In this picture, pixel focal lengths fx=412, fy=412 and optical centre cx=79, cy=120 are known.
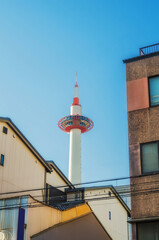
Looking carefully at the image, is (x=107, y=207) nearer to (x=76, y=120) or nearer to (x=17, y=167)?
(x=17, y=167)

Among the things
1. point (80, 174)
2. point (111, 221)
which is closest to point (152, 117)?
point (111, 221)

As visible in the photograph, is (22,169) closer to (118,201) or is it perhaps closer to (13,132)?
(13,132)

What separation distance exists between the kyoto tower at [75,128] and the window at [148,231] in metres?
51.7

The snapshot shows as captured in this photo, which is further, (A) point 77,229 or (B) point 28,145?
(B) point 28,145

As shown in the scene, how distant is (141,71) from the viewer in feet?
71.8

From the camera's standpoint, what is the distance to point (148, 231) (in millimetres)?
18656

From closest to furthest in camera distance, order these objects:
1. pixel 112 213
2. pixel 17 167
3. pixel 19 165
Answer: pixel 17 167, pixel 19 165, pixel 112 213

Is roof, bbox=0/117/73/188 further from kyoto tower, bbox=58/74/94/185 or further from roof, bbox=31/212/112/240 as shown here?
kyoto tower, bbox=58/74/94/185

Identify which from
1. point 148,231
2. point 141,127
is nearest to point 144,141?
point 141,127

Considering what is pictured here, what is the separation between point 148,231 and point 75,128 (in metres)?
59.3

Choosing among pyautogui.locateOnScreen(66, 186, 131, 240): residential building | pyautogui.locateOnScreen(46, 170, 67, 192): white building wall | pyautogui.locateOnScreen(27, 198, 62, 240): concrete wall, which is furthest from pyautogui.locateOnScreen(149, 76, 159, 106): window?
pyautogui.locateOnScreen(66, 186, 131, 240): residential building

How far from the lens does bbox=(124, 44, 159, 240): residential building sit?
1883cm

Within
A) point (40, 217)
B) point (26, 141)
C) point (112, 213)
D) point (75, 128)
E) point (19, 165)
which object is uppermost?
point (75, 128)

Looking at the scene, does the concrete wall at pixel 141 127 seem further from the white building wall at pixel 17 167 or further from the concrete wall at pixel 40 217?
the white building wall at pixel 17 167
